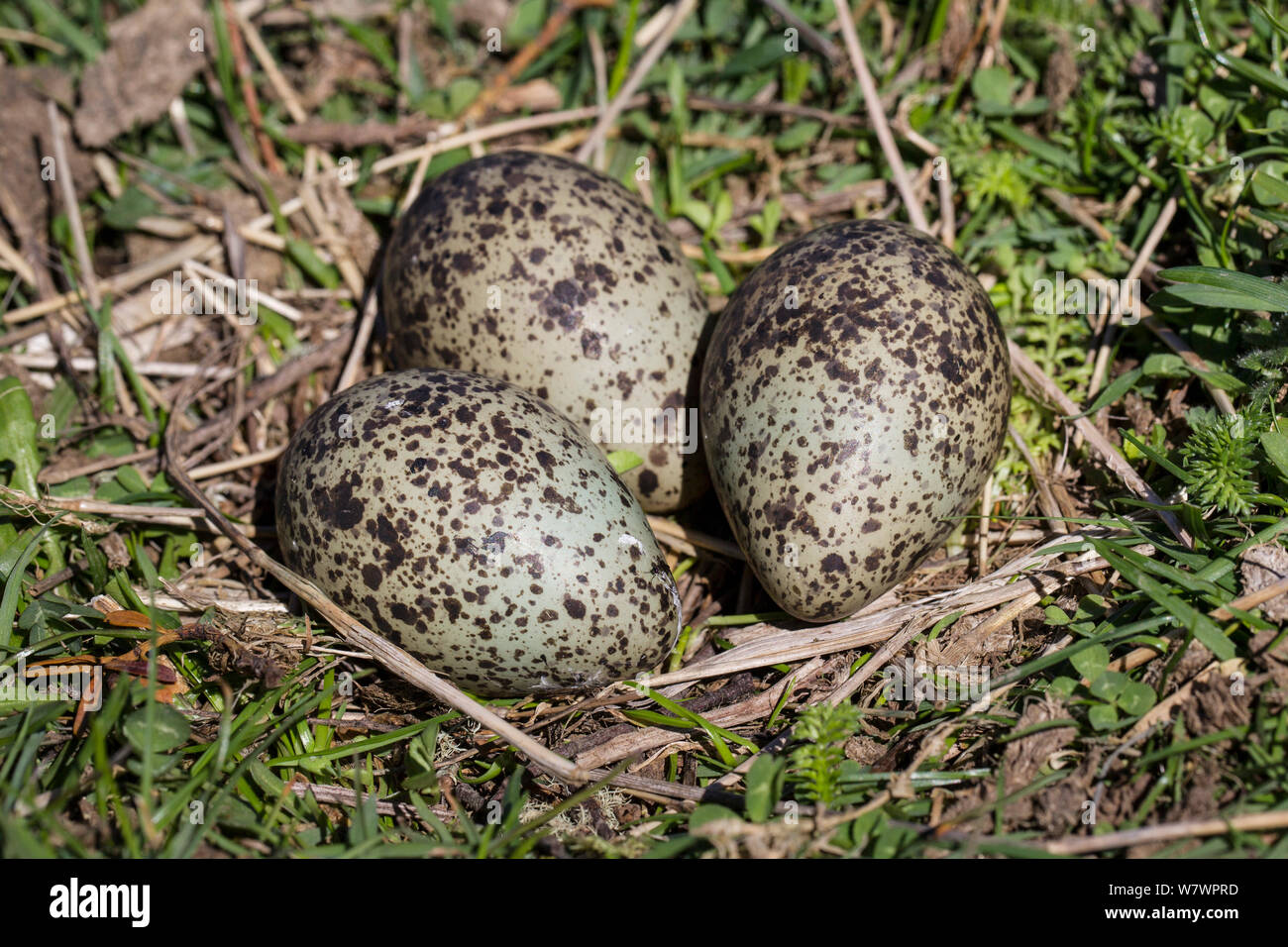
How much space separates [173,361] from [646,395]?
2.24 meters

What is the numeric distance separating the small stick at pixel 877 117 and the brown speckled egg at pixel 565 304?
1153 millimetres

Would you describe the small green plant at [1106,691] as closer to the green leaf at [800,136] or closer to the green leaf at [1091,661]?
the green leaf at [1091,661]

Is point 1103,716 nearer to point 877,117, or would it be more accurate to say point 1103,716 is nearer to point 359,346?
point 877,117

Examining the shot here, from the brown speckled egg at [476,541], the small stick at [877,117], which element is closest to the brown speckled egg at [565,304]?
the brown speckled egg at [476,541]

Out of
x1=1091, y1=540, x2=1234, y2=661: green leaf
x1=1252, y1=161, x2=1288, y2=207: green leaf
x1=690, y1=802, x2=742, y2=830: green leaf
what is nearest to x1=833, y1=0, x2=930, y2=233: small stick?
x1=1252, y1=161, x2=1288, y2=207: green leaf

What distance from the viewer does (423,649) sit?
2.82 meters

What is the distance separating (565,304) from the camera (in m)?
3.19

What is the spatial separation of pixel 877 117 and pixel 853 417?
6.45 ft

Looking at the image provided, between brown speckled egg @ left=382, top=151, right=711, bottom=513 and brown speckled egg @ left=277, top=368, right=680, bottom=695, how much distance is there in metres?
0.31

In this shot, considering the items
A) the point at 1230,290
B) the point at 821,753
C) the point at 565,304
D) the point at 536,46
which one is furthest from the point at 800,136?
the point at 821,753

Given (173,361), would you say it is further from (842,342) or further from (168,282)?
(842,342)

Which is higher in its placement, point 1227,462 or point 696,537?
point 1227,462

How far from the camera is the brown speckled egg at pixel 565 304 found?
10.5 ft
